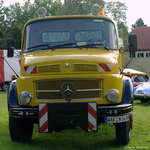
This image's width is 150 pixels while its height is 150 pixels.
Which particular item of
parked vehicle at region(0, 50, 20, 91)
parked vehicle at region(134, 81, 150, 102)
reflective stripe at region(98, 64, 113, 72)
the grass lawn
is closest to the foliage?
parked vehicle at region(0, 50, 20, 91)

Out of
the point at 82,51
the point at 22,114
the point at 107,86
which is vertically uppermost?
the point at 82,51

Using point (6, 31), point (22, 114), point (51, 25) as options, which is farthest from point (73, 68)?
point (6, 31)

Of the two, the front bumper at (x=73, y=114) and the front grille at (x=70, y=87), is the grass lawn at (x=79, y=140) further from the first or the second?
the front grille at (x=70, y=87)

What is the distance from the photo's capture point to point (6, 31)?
214 feet

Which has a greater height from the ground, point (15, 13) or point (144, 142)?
point (15, 13)

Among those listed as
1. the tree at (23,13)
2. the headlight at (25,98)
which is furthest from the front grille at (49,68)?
the tree at (23,13)

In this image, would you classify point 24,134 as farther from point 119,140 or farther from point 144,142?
point 144,142

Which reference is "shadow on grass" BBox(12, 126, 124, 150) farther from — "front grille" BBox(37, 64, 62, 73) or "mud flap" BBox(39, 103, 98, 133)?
"front grille" BBox(37, 64, 62, 73)

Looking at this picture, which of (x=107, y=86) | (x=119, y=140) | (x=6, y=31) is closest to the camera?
(x=107, y=86)

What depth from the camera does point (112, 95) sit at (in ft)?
23.5

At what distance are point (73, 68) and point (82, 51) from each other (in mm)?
689

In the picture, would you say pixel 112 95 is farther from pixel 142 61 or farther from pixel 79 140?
pixel 142 61

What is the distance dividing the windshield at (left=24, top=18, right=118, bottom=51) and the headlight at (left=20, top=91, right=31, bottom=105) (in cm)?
127

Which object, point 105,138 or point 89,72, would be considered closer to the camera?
point 89,72
